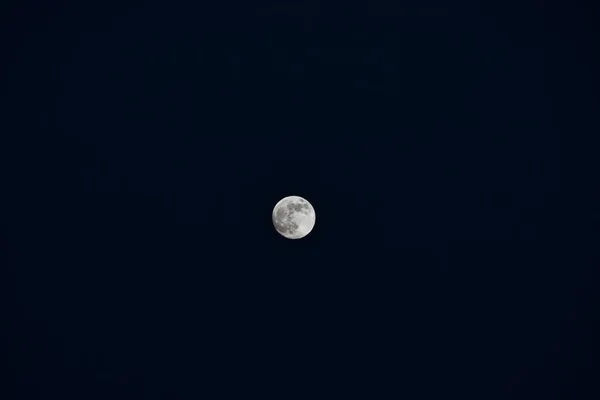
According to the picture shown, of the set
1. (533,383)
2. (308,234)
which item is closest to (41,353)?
(308,234)

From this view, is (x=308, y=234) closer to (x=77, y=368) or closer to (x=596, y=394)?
(x=77, y=368)

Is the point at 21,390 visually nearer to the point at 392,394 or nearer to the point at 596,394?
the point at 392,394

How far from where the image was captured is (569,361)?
546cm

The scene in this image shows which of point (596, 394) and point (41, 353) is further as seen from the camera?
point (596, 394)

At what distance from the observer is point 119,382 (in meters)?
5.28

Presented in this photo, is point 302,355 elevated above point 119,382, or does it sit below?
above

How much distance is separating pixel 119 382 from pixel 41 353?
1.03m

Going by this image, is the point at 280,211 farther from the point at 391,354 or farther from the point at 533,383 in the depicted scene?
the point at 533,383

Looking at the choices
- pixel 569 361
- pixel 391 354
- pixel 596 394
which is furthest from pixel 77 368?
pixel 596 394

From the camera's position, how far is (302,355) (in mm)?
5406

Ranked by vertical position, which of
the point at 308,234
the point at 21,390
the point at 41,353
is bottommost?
the point at 21,390

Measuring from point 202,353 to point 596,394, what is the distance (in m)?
5.35

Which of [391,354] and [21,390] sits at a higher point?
[391,354]

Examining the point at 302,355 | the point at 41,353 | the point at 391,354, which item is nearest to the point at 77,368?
the point at 41,353
